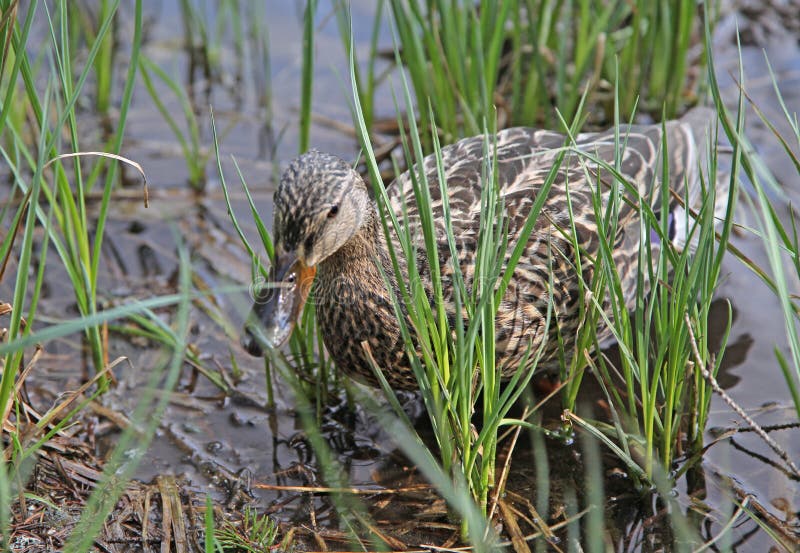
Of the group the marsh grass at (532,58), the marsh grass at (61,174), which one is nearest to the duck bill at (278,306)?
the marsh grass at (61,174)

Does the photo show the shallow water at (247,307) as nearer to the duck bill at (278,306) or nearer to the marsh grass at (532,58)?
the duck bill at (278,306)

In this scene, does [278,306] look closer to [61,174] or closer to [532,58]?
[61,174]

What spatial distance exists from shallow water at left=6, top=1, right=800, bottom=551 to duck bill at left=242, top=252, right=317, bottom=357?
21 cm

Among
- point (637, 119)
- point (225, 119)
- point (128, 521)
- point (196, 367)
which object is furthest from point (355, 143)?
point (128, 521)

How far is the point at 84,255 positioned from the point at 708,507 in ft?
8.17

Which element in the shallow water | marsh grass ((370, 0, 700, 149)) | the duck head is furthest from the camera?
marsh grass ((370, 0, 700, 149))

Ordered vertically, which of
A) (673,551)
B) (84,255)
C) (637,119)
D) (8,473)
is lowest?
(673,551)

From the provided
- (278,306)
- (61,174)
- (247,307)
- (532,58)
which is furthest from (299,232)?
(532,58)

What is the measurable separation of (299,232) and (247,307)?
1468 millimetres

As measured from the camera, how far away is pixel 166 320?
443 centimetres

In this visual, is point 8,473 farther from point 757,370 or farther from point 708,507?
point 757,370

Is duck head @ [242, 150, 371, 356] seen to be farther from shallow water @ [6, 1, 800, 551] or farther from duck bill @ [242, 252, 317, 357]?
shallow water @ [6, 1, 800, 551]

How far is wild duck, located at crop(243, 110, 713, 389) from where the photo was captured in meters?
3.15

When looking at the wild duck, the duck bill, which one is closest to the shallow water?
the duck bill
